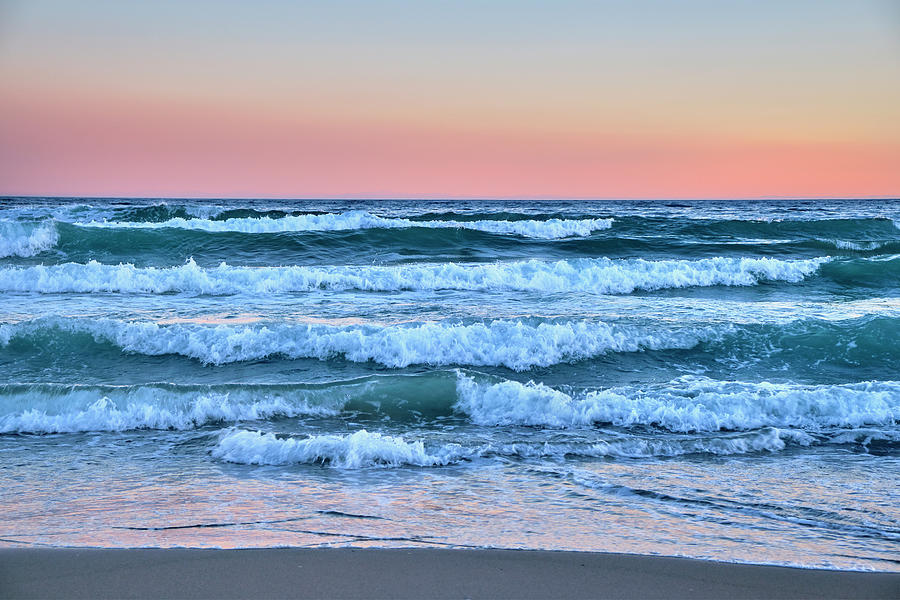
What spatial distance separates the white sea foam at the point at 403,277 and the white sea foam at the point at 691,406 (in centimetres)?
735

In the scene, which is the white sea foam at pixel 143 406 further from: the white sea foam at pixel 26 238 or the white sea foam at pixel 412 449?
→ the white sea foam at pixel 26 238

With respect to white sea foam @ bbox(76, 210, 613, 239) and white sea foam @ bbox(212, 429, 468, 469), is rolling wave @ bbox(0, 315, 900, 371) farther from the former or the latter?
white sea foam @ bbox(76, 210, 613, 239)

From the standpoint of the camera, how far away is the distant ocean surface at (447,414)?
4305 mm

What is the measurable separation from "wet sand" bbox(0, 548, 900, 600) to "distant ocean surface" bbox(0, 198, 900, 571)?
6.2 inches

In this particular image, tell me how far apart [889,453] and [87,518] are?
6.01 meters

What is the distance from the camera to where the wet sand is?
338 centimetres

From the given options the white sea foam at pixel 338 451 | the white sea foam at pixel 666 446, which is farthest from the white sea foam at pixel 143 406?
the white sea foam at pixel 666 446

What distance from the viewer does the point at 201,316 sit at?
37.4 ft

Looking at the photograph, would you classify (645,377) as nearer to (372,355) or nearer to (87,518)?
(372,355)

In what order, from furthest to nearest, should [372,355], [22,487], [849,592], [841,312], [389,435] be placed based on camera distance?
[841,312], [372,355], [389,435], [22,487], [849,592]

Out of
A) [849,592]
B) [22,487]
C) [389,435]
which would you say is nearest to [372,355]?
[389,435]

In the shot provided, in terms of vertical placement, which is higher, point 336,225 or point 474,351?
point 336,225

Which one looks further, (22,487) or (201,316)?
(201,316)

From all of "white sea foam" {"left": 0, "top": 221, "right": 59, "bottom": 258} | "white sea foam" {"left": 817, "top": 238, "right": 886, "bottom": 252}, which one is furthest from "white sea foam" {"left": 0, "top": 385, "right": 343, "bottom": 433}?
"white sea foam" {"left": 817, "top": 238, "right": 886, "bottom": 252}
